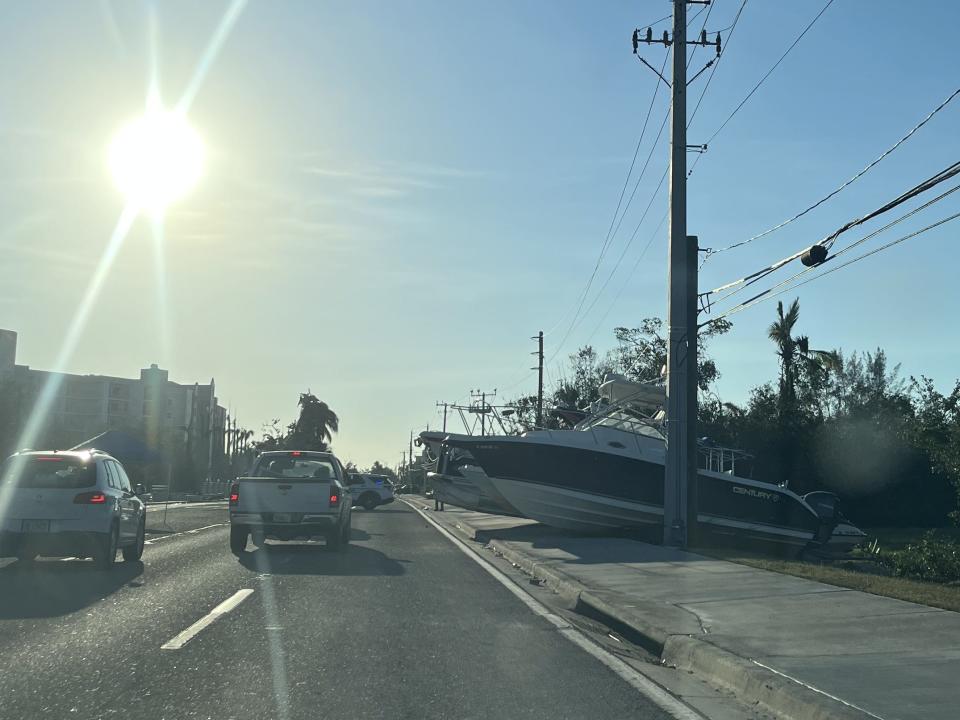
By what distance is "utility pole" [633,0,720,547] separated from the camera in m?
21.5

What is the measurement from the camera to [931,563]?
1938 centimetres

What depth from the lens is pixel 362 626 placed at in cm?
1041

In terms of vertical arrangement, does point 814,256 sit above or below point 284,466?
above

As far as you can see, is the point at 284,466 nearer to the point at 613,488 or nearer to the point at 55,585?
the point at 55,585

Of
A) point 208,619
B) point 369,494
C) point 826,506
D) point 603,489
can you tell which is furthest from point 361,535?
point 369,494

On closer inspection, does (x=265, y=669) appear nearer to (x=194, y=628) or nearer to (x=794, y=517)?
(x=194, y=628)

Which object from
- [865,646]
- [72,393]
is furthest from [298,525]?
[72,393]

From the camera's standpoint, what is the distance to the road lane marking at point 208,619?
9.12 m

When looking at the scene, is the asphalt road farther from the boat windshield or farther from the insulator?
the boat windshield

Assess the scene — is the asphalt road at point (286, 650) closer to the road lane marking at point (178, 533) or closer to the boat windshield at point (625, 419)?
the road lane marking at point (178, 533)

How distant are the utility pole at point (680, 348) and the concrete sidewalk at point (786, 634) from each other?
451cm

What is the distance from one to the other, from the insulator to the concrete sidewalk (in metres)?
4.96

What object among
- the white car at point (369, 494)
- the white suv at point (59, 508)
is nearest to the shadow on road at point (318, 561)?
the white suv at point (59, 508)

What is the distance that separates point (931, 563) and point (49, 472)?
15.7m
